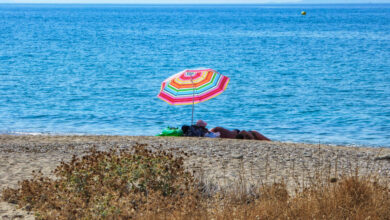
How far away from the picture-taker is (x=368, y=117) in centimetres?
1811

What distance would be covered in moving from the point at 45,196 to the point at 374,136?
38.3 ft

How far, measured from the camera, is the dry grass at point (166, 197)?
495 cm

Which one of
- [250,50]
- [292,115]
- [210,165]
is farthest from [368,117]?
[250,50]

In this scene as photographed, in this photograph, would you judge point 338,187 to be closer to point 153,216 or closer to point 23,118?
point 153,216

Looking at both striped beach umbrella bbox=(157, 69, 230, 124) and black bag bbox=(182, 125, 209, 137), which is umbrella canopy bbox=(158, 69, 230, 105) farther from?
black bag bbox=(182, 125, 209, 137)

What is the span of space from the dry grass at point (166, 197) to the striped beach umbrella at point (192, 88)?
20.7ft

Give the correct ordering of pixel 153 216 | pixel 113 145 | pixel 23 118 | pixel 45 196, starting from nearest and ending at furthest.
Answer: pixel 153 216 < pixel 45 196 < pixel 113 145 < pixel 23 118

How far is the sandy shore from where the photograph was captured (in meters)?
7.65

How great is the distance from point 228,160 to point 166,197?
360 centimetres

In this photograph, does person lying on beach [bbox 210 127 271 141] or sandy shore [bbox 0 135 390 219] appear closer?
sandy shore [bbox 0 135 390 219]

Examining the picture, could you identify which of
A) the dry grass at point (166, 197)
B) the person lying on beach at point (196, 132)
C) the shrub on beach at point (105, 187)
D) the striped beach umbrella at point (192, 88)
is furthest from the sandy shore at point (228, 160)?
the striped beach umbrella at point (192, 88)

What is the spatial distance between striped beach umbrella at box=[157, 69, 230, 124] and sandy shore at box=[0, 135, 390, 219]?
1624 millimetres

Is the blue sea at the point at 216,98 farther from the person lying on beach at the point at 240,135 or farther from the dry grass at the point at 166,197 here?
the dry grass at the point at 166,197

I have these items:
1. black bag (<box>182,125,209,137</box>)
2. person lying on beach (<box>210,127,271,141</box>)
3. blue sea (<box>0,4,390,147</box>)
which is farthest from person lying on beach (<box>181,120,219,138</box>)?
blue sea (<box>0,4,390,147</box>)
